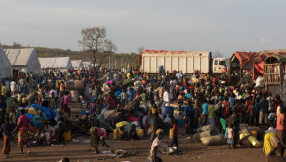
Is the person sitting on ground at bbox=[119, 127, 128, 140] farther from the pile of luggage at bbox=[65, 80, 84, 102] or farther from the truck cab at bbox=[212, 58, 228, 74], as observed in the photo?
the truck cab at bbox=[212, 58, 228, 74]

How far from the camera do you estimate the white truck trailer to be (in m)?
29.1

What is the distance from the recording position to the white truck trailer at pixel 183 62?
29.1 meters

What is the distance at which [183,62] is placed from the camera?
29.5 m

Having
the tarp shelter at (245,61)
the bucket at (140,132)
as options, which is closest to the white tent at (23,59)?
the tarp shelter at (245,61)

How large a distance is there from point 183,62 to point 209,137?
777 inches

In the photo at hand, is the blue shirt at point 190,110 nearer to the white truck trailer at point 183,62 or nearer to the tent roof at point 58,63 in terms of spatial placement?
the white truck trailer at point 183,62

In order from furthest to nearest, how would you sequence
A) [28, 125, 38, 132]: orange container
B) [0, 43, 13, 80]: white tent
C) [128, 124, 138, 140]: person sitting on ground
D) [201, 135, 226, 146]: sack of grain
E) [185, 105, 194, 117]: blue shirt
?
[0, 43, 13, 80]: white tent → [185, 105, 194, 117]: blue shirt → [128, 124, 138, 140]: person sitting on ground → [201, 135, 226, 146]: sack of grain → [28, 125, 38, 132]: orange container

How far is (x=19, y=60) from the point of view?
35.9 metres

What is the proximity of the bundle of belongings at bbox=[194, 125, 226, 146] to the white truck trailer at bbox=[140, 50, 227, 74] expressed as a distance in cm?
1890

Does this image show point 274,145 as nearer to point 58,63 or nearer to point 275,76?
point 275,76

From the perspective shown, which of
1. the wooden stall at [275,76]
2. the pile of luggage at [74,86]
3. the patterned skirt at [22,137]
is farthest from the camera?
the pile of luggage at [74,86]

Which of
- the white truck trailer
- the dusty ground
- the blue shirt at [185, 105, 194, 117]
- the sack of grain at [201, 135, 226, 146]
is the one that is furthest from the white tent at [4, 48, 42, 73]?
the sack of grain at [201, 135, 226, 146]

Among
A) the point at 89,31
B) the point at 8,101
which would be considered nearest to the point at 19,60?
the point at 89,31

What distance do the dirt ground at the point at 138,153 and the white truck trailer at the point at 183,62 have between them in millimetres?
19213
